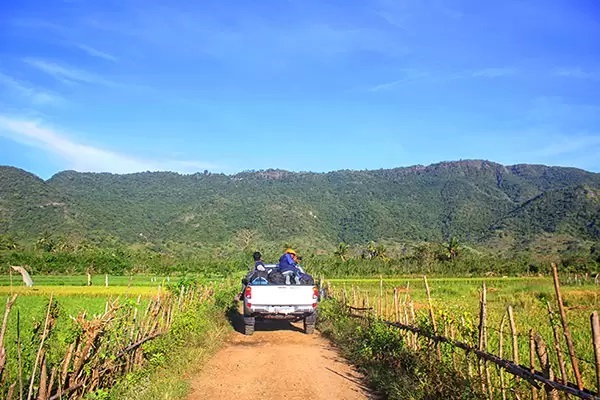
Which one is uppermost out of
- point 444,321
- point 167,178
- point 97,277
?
point 167,178

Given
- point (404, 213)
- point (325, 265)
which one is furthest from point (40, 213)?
point (404, 213)

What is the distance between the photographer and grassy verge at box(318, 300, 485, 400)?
23.5ft

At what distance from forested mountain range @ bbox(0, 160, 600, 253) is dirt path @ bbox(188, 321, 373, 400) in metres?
88.7

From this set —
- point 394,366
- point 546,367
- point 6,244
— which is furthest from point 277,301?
point 6,244

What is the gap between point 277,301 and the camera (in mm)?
13445

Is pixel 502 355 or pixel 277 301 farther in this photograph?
pixel 277 301

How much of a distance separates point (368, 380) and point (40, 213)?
347 ft

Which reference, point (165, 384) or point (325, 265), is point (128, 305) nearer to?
point (165, 384)

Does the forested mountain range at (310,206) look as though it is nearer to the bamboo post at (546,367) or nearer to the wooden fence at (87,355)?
the wooden fence at (87,355)

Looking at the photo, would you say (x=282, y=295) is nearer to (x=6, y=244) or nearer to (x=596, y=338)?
(x=596, y=338)

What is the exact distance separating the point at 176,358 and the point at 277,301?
4098 millimetres

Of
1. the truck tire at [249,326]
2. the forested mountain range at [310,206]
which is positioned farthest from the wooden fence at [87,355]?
the forested mountain range at [310,206]

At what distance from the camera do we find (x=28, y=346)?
593 cm

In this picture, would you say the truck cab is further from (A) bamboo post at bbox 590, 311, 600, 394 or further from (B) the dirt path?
(A) bamboo post at bbox 590, 311, 600, 394
